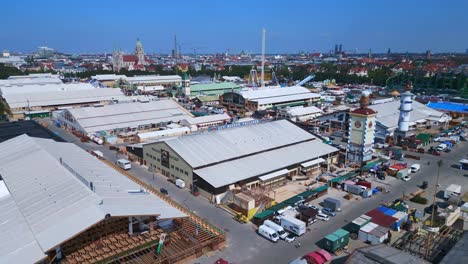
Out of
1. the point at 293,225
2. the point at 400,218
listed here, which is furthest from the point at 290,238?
the point at 400,218

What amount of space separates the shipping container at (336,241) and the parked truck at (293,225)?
164 cm

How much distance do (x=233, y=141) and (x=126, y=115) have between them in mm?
22352

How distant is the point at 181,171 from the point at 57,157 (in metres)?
Result: 8.54

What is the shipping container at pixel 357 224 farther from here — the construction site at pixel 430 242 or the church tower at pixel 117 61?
the church tower at pixel 117 61

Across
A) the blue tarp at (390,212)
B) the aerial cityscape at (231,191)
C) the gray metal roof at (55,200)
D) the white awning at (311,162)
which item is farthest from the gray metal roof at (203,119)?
the blue tarp at (390,212)

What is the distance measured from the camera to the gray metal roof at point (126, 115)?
42.2m

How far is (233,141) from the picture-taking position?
28266mm

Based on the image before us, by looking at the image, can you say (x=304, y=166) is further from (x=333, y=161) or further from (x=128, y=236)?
(x=128, y=236)

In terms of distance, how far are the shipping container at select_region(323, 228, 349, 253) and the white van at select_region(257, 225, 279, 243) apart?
260 centimetres

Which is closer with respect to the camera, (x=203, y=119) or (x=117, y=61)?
(x=203, y=119)

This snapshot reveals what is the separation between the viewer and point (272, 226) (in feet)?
61.8

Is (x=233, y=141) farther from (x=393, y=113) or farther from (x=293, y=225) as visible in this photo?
(x=393, y=113)

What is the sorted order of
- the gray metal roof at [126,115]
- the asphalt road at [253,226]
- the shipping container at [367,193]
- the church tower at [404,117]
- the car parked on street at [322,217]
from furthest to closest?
the gray metal roof at [126,115] < the church tower at [404,117] < the shipping container at [367,193] < the car parked on street at [322,217] < the asphalt road at [253,226]

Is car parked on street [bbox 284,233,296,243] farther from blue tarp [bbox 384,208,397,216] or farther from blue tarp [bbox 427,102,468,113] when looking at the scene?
blue tarp [bbox 427,102,468,113]
